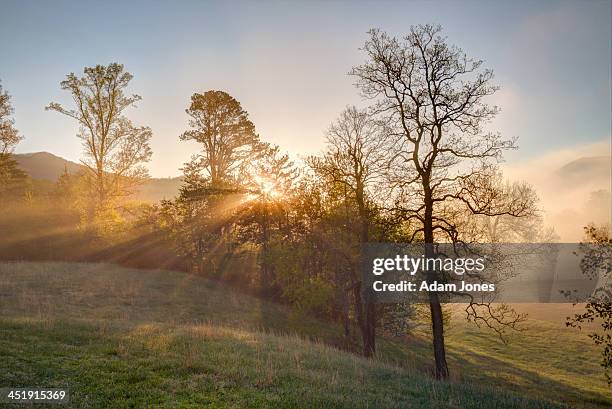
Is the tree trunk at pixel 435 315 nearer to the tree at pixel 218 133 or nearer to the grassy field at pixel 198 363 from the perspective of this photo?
the grassy field at pixel 198 363

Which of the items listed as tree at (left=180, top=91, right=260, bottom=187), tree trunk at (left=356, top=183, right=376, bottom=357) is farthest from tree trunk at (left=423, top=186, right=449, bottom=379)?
tree at (left=180, top=91, right=260, bottom=187)

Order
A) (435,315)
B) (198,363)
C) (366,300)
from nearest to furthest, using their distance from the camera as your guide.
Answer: (198,363) → (435,315) → (366,300)

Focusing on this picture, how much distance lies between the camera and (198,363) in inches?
412

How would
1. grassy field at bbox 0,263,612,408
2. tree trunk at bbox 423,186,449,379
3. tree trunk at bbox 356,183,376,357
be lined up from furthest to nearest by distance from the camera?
tree trunk at bbox 356,183,376,357 → tree trunk at bbox 423,186,449,379 → grassy field at bbox 0,263,612,408

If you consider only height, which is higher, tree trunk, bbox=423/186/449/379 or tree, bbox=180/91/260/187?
tree, bbox=180/91/260/187

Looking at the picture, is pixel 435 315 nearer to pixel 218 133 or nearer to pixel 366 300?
pixel 366 300

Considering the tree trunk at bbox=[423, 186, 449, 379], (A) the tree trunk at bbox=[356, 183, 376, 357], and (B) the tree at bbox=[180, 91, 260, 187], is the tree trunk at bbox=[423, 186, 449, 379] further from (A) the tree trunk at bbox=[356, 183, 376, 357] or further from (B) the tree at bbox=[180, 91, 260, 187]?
(B) the tree at bbox=[180, 91, 260, 187]

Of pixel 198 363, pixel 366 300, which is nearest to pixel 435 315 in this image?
pixel 366 300

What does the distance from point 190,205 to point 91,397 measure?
27.9 m

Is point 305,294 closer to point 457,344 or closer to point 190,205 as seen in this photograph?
point 190,205

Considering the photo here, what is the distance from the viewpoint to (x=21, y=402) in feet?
23.3

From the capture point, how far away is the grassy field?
855 centimetres

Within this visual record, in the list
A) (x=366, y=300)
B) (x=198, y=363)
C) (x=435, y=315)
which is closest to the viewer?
(x=198, y=363)

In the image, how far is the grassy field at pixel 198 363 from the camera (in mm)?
8547
